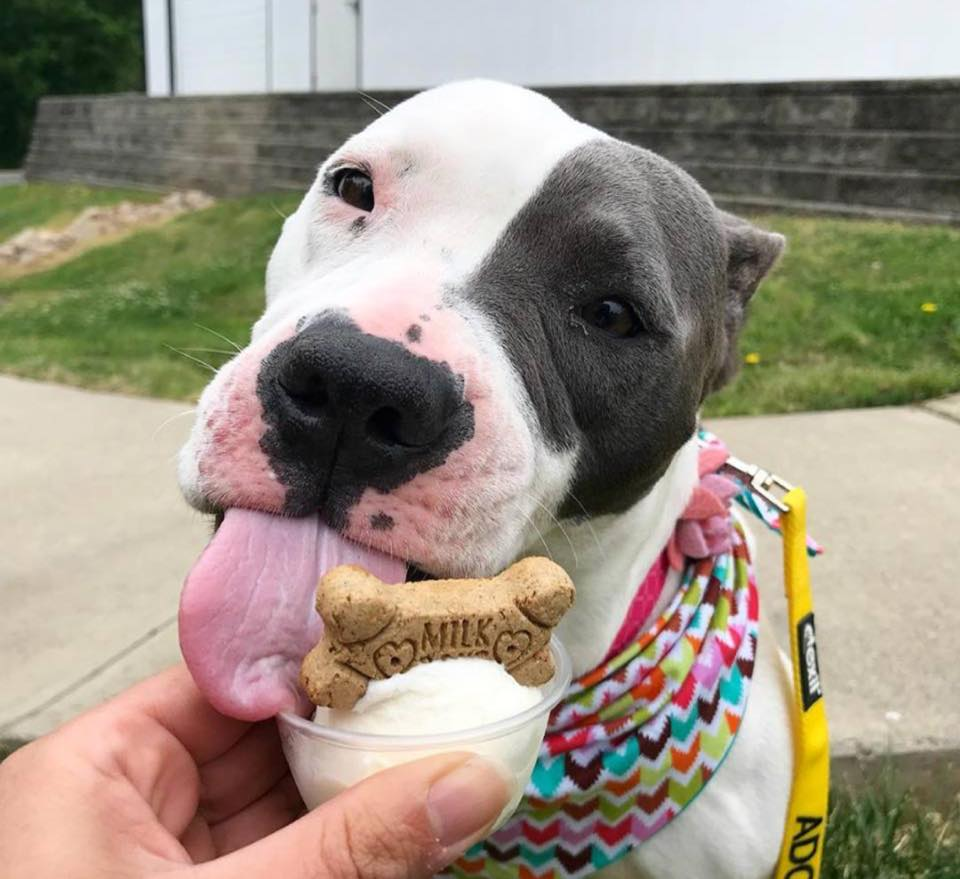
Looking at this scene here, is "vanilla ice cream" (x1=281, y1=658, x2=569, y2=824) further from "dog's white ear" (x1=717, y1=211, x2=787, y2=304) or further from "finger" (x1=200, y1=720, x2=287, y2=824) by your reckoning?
"dog's white ear" (x1=717, y1=211, x2=787, y2=304)

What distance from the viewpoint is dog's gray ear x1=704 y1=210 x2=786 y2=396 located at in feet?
7.41

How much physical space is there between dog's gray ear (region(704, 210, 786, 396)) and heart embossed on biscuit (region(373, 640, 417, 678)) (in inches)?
48.2

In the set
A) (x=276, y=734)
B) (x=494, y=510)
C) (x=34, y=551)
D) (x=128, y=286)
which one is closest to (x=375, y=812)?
(x=494, y=510)

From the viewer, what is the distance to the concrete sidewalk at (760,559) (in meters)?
3.19

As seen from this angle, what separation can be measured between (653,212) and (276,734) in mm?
1154

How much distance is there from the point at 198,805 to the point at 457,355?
888 millimetres

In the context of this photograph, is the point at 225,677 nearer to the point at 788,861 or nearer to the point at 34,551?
the point at 788,861

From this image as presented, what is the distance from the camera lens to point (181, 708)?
5.43 ft

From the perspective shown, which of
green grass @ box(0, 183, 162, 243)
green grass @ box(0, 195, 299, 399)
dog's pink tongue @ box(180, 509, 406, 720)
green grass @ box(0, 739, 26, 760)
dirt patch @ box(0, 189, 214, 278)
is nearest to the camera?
dog's pink tongue @ box(180, 509, 406, 720)

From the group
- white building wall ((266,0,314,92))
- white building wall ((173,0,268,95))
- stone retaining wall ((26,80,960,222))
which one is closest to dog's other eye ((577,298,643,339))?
stone retaining wall ((26,80,960,222))

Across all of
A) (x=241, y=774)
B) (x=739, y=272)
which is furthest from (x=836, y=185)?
(x=241, y=774)

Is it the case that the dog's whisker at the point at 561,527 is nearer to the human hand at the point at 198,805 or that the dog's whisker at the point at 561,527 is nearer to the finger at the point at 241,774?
the human hand at the point at 198,805

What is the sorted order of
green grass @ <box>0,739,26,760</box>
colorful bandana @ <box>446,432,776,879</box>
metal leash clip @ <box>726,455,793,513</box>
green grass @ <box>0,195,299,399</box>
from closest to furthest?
colorful bandana @ <box>446,432,776,879</box> < metal leash clip @ <box>726,455,793,513</box> < green grass @ <box>0,739,26,760</box> < green grass @ <box>0,195,299,399</box>

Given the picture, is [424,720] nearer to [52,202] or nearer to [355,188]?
[355,188]
